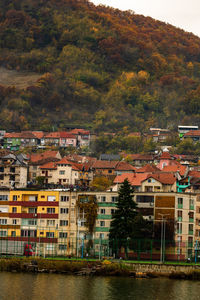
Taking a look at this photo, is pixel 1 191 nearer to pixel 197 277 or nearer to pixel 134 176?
pixel 134 176

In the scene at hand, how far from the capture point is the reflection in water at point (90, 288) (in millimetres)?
78938

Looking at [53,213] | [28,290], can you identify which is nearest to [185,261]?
[53,213]

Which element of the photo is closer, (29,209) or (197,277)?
(197,277)

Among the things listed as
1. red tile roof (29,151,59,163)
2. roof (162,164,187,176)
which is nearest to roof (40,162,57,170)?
red tile roof (29,151,59,163)

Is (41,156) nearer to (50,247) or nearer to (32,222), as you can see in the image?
(32,222)

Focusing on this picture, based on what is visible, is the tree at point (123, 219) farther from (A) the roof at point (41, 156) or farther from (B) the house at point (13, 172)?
(A) the roof at point (41, 156)

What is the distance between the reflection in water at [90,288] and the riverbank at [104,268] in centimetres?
199

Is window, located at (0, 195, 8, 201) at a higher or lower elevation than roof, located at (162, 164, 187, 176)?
lower

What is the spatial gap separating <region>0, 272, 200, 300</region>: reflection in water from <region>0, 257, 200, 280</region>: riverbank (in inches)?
78.4

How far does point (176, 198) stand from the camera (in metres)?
107

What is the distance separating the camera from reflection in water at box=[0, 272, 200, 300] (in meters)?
78.9

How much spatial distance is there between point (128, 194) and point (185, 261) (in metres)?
11.1

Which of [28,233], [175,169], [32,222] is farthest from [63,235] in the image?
[175,169]

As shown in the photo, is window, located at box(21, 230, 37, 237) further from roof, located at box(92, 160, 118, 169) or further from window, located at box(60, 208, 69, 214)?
roof, located at box(92, 160, 118, 169)
